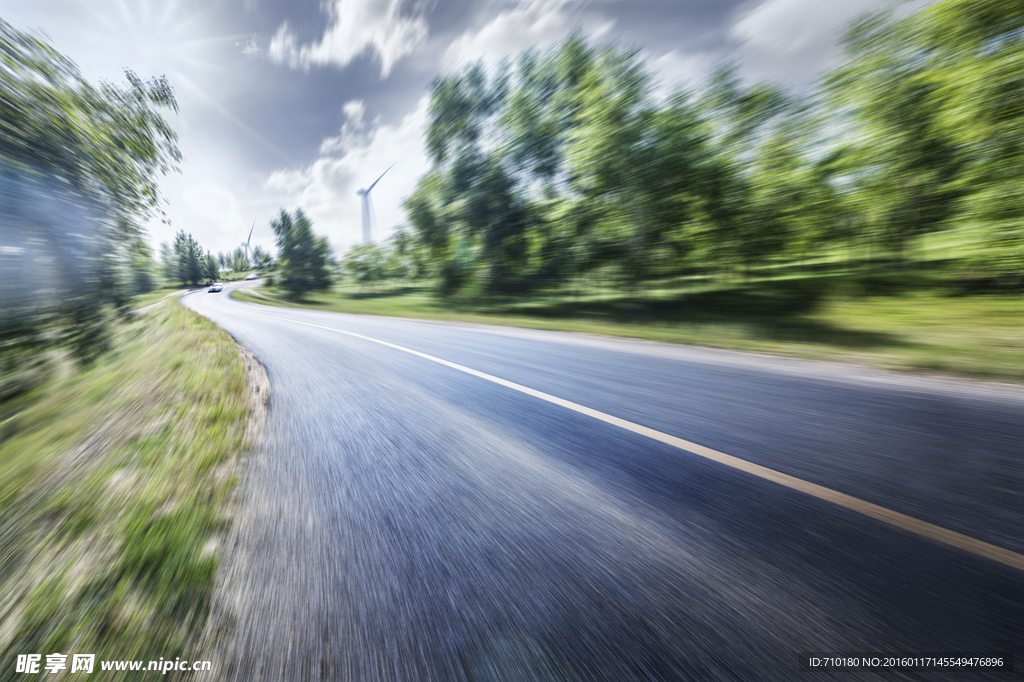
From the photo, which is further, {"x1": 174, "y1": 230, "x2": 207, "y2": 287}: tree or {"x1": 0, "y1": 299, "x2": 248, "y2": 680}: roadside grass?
{"x1": 174, "y1": 230, "x2": 207, "y2": 287}: tree

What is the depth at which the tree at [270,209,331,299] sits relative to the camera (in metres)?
47.0

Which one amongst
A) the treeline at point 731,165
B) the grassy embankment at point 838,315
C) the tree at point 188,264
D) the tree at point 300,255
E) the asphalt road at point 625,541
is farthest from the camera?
the tree at point 188,264

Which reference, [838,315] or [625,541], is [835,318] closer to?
[838,315]

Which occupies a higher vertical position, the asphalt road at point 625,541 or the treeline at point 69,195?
the treeline at point 69,195

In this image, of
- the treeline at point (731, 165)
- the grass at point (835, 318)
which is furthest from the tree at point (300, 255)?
the grass at point (835, 318)

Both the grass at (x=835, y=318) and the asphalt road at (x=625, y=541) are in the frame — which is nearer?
the asphalt road at (x=625, y=541)

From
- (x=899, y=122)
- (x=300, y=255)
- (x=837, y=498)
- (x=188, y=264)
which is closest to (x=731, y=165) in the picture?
(x=899, y=122)

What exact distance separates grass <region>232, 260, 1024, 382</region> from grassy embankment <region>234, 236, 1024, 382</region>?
0.02 metres

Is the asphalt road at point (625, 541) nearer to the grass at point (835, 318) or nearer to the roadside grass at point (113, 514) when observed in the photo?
the roadside grass at point (113, 514)

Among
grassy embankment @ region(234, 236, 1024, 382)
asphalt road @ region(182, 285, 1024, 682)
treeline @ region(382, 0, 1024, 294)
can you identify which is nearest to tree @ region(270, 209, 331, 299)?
treeline @ region(382, 0, 1024, 294)

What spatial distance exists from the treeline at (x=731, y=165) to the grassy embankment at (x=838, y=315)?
1.43 meters

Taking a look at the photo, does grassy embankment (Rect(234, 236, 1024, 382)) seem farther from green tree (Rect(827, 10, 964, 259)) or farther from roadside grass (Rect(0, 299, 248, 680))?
roadside grass (Rect(0, 299, 248, 680))

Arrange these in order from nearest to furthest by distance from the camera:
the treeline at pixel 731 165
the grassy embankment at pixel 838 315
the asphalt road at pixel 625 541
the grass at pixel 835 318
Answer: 1. the asphalt road at pixel 625 541
2. the grass at pixel 835 318
3. the grassy embankment at pixel 838 315
4. the treeline at pixel 731 165

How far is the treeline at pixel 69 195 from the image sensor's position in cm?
489
